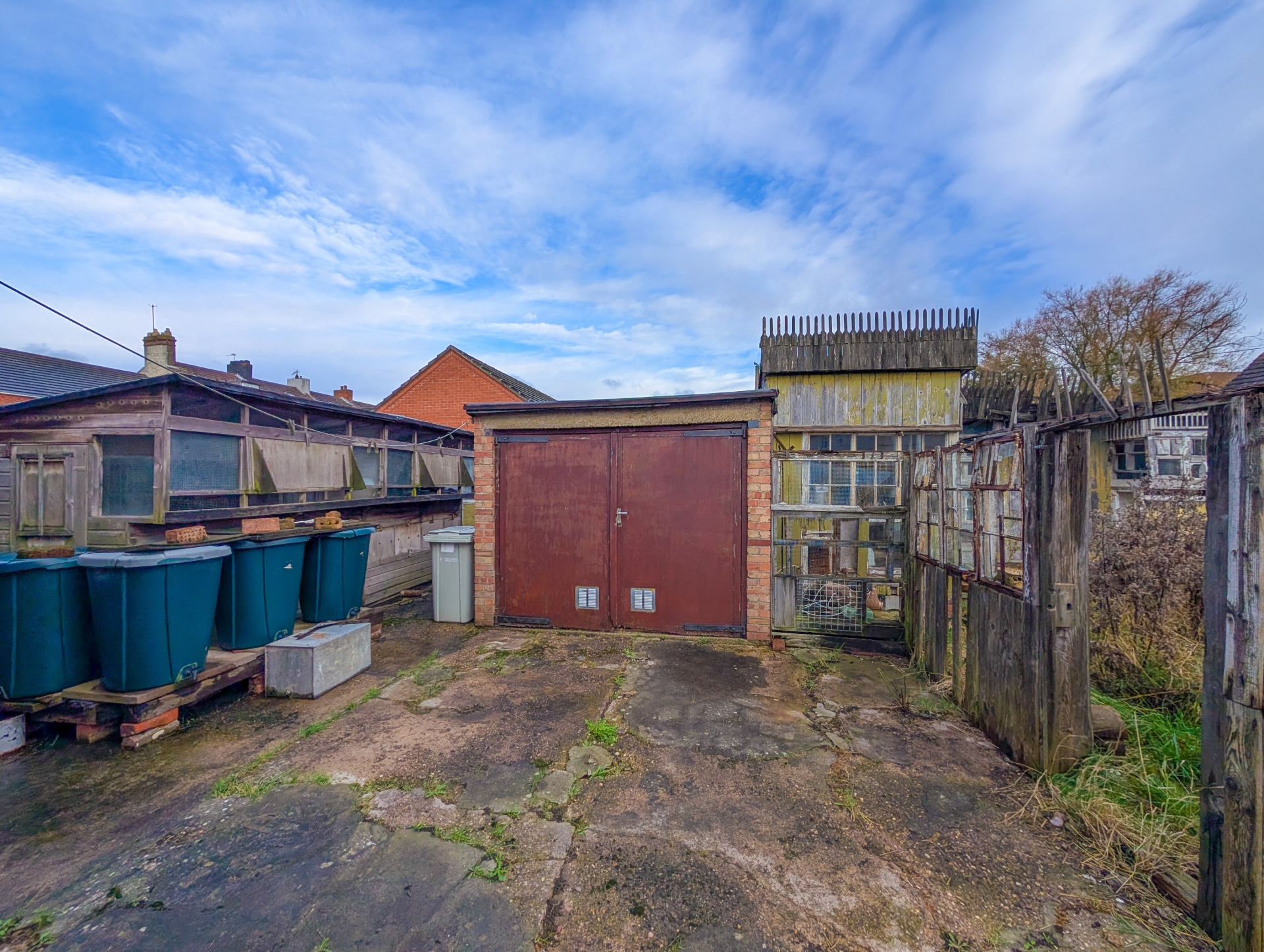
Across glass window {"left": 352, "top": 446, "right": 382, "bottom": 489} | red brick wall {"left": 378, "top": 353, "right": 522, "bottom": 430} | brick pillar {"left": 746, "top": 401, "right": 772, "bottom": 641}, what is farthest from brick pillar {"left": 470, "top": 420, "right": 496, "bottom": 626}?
red brick wall {"left": 378, "top": 353, "right": 522, "bottom": 430}

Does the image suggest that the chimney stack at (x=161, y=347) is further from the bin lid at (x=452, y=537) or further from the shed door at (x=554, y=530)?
the shed door at (x=554, y=530)

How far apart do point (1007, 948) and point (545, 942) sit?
168 centimetres

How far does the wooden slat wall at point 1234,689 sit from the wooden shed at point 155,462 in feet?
23.3

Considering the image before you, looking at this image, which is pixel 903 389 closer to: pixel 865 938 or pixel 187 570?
pixel 865 938

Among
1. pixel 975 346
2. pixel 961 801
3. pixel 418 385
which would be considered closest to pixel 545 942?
pixel 961 801

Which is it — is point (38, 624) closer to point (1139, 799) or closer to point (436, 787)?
point (436, 787)

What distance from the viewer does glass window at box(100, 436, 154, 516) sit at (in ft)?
16.1

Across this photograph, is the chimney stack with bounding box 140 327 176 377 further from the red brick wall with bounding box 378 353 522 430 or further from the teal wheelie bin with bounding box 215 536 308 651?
the teal wheelie bin with bounding box 215 536 308 651

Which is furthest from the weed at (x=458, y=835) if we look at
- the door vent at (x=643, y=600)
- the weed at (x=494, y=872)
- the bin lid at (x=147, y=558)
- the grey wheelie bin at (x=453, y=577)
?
Result: the grey wheelie bin at (x=453, y=577)

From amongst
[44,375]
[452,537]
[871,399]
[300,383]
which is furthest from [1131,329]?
[44,375]

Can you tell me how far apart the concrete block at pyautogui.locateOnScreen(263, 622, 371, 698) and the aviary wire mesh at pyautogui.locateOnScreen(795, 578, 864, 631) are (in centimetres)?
442

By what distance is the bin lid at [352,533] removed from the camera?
5.31 m

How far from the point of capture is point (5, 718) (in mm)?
3318

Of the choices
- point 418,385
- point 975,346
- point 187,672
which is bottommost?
point 187,672
